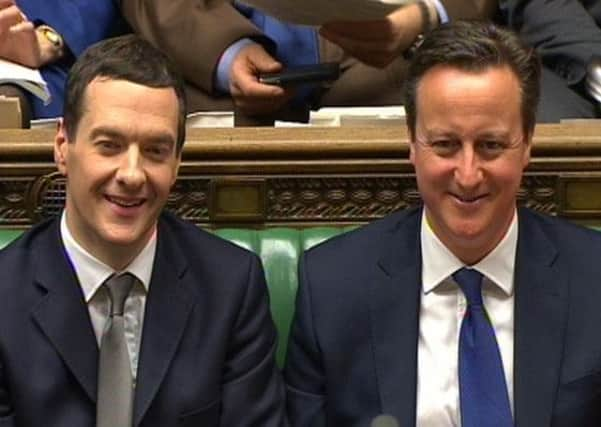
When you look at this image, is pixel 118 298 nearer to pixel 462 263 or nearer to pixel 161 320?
pixel 161 320

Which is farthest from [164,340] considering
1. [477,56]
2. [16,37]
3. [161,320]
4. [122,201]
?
[16,37]

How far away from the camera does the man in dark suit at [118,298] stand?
1355mm

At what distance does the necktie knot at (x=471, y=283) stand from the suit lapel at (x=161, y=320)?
0.33 meters

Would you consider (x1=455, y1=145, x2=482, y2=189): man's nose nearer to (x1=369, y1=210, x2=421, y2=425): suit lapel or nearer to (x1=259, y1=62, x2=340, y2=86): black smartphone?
(x1=369, y1=210, x2=421, y2=425): suit lapel

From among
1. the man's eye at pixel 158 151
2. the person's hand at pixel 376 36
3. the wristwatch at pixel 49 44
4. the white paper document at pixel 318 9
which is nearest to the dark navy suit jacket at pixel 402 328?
the man's eye at pixel 158 151

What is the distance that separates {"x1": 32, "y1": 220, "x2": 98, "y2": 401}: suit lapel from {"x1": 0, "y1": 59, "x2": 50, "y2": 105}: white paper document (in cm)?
63

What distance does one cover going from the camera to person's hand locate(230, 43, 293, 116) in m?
1.99

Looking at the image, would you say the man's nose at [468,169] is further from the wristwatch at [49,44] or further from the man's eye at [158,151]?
the wristwatch at [49,44]

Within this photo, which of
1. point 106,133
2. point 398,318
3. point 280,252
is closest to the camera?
point 106,133

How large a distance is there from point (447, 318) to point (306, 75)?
2.07 ft

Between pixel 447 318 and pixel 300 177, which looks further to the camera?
pixel 300 177

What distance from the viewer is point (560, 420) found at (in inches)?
55.5

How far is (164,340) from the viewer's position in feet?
4.62

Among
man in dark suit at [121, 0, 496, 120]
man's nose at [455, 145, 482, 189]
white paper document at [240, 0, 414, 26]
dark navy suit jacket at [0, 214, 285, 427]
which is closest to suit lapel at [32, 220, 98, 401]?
dark navy suit jacket at [0, 214, 285, 427]
